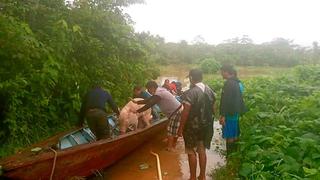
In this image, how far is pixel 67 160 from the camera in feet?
19.3

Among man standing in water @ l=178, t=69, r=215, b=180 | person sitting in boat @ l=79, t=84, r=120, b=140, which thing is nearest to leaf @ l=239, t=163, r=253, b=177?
man standing in water @ l=178, t=69, r=215, b=180

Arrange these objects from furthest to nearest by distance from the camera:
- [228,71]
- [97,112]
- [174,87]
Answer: [174,87] → [97,112] → [228,71]

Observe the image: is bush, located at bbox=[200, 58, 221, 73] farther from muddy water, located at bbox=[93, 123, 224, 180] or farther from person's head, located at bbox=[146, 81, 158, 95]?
person's head, located at bbox=[146, 81, 158, 95]

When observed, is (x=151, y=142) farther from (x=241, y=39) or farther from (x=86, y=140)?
(x=241, y=39)

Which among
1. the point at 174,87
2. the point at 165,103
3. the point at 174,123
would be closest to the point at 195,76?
the point at 174,123

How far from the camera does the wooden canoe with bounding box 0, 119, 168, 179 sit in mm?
5367

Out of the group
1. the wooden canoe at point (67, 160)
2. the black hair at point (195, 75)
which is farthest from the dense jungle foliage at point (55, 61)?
the black hair at point (195, 75)

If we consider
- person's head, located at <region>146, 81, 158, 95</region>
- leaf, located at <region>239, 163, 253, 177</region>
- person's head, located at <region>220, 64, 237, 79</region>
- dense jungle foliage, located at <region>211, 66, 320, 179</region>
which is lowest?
leaf, located at <region>239, 163, 253, 177</region>

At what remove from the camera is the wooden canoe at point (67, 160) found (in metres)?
5.37

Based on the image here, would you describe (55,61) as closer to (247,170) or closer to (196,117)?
(196,117)

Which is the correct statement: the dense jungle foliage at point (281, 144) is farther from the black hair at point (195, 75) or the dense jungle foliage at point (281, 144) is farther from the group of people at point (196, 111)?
the black hair at point (195, 75)

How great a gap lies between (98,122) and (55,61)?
1.89 meters

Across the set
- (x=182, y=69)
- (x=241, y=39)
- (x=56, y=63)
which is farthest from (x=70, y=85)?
(x=241, y=39)

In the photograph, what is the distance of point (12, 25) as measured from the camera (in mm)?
7367
